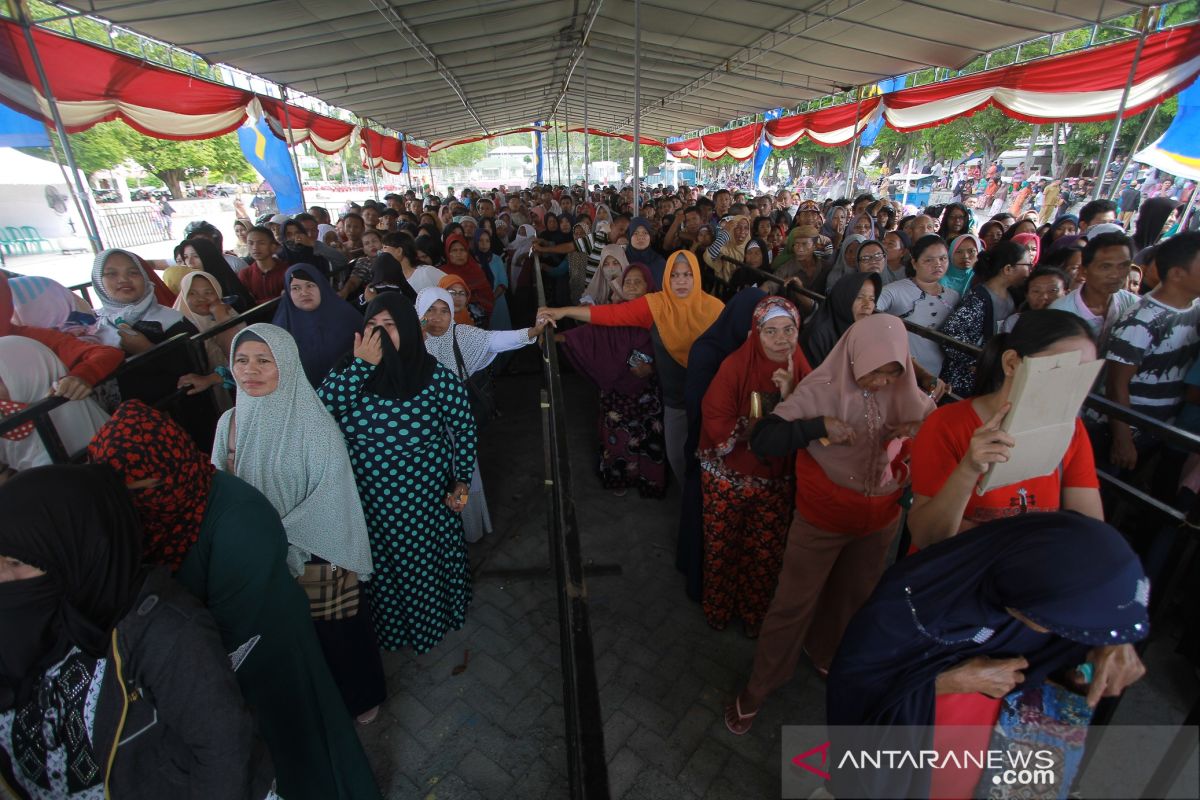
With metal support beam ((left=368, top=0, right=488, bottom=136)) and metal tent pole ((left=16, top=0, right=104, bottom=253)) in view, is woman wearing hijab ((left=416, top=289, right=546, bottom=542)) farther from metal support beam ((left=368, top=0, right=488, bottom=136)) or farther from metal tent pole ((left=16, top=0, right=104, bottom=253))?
metal support beam ((left=368, top=0, right=488, bottom=136))

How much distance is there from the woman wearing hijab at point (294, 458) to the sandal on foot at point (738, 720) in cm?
175

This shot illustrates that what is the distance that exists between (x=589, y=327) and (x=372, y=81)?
10.2 metres

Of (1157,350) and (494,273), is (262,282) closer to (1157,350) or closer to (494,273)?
(494,273)

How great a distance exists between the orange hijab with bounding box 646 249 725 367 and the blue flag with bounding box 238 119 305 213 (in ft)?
24.0

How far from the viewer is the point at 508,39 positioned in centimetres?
1026

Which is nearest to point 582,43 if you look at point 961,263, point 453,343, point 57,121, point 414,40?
point 414,40

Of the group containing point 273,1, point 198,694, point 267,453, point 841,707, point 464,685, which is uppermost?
point 273,1

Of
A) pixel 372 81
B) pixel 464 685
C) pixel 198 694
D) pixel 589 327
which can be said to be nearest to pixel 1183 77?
pixel 589 327

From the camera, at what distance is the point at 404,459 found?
2.54 meters

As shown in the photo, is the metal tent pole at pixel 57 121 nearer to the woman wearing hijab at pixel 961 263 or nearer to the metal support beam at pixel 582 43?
the woman wearing hijab at pixel 961 263

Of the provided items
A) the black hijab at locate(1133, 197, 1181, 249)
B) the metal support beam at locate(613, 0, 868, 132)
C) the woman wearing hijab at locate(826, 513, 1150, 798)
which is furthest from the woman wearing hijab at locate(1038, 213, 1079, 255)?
the woman wearing hijab at locate(826, 513, 1150, 798)

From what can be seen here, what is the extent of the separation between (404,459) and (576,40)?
37.0ft

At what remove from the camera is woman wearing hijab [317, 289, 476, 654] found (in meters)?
2.48

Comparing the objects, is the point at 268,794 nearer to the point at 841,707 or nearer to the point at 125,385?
the point at 841,707
